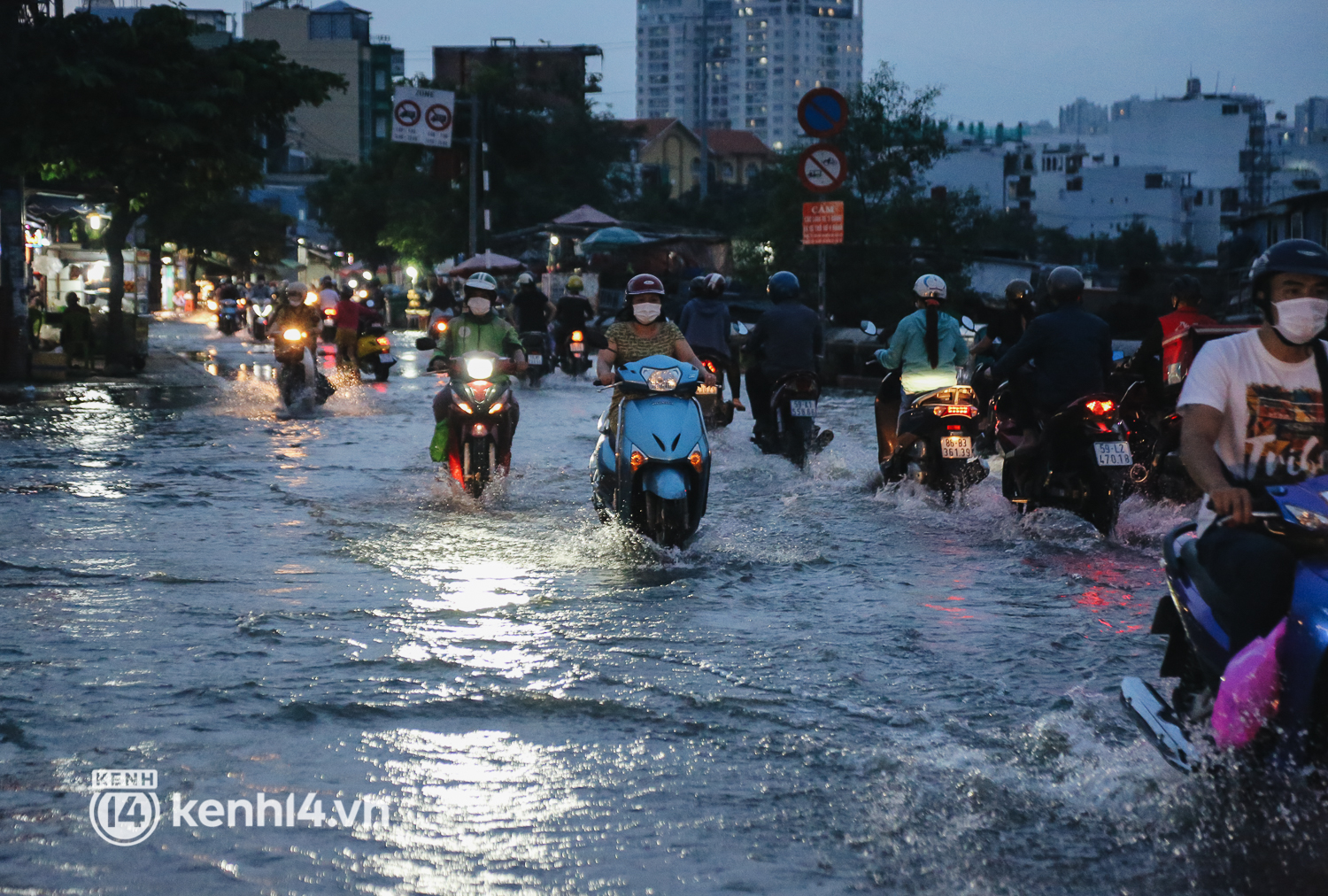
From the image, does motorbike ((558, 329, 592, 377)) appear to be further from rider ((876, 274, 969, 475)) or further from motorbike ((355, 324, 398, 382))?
rider ((876, 274, 969, 475))

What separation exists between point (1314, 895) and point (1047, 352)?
597 cm

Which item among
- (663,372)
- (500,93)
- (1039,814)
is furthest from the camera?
(500,93)

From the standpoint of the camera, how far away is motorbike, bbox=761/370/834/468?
1292 centimetres

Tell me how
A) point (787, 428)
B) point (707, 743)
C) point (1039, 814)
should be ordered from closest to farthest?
1. point (1039, 814)
2. point (707, 743)
3. point (787, 428)

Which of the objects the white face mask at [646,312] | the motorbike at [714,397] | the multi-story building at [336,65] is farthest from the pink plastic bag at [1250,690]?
the multi-story building at [336,65]

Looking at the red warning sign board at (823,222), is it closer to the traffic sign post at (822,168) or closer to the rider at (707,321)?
the traffic sign post at (822,168)

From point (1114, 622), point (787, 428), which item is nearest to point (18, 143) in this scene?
point (787, 428)

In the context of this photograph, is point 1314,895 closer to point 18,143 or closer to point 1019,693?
point 1019,693

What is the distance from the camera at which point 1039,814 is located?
14.0 ft

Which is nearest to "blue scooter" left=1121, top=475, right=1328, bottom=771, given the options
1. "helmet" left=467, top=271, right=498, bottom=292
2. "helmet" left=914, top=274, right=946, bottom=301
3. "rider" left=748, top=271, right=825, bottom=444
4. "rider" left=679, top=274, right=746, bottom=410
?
"helmet" left=914, top=274, right=946, bottom=301

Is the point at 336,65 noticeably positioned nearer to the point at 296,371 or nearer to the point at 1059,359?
the point at 296,371

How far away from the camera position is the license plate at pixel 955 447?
34.3ft

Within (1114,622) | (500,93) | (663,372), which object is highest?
(500,93)

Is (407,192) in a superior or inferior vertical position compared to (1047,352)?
superior
